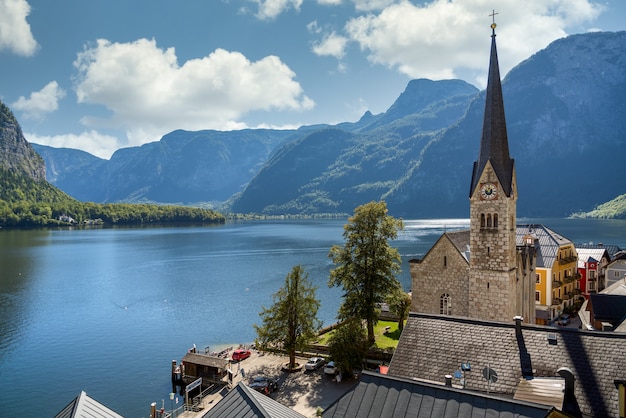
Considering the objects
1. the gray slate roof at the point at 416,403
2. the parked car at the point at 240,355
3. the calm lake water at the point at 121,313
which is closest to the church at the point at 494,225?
the parked car at the point at 240,355

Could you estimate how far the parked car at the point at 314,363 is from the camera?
132 feet

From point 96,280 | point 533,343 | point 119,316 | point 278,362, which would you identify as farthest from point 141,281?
point 533,343

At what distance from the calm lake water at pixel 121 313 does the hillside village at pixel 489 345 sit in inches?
583

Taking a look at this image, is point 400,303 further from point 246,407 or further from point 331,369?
point 246,407

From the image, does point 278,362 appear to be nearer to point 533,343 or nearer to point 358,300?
point 358,300

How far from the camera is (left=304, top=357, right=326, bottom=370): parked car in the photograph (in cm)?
4025

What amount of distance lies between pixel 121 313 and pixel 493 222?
6136 centimetres

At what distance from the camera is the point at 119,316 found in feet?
240

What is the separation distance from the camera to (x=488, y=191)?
34.5 metres

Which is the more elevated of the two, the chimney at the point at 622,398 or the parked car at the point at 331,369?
the chimney at the point at 622,398

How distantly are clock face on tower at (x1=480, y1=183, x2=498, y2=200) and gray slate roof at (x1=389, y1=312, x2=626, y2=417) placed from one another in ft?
44.9

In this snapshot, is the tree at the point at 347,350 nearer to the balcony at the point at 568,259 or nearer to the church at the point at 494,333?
the church at the point at 494,333

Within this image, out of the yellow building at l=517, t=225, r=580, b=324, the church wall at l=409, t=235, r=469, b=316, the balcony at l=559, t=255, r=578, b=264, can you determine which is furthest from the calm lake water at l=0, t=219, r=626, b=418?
the balcony at l=559, t=255, r=578, b=264

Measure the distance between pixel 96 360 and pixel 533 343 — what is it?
47.1 meters
